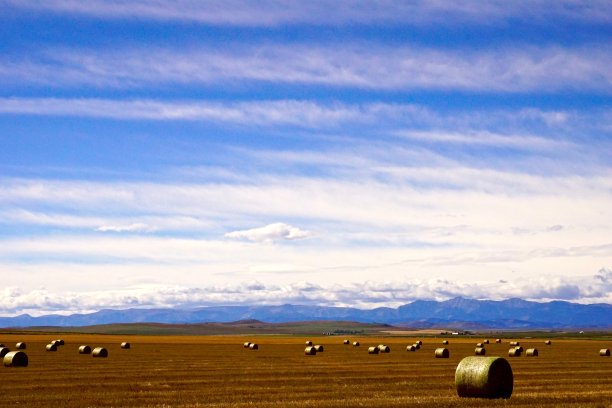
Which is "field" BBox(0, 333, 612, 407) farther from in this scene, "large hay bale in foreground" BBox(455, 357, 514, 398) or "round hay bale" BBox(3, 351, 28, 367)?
"round hay bale" BBox(3, 351, 28, 367)

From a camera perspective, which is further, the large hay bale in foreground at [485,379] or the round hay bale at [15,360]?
the round hay bale at [15,360]

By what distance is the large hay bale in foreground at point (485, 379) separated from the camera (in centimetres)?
2942

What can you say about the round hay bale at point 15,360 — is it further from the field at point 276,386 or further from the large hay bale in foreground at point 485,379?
the large hay bale in foreground at point 485,379

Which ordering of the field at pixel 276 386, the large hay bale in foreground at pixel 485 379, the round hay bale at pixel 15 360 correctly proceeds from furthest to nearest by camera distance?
1. the round hay bale at pixel 15 360
2. the large hay bale in foreground at pixel 485 379
3. the field at pixel 276 386

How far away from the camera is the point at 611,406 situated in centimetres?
2588

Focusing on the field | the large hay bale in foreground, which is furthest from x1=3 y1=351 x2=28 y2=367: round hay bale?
the large hay bale in foreground

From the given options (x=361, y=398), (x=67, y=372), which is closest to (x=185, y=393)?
(x=361, y=398)

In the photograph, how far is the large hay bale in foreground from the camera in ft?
96.5

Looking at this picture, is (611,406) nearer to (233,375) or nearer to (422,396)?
(422,396)

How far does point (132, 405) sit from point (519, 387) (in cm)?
1609

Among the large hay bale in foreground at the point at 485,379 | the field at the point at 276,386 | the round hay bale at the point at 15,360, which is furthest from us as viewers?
the round hay bale at the point at 15,360

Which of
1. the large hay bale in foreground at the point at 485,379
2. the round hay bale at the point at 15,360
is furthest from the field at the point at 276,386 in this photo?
the round hay bale at the point at 15,360

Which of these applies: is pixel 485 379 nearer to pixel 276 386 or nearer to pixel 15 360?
pixel 276 386

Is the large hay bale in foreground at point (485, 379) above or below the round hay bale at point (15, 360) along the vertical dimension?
below
